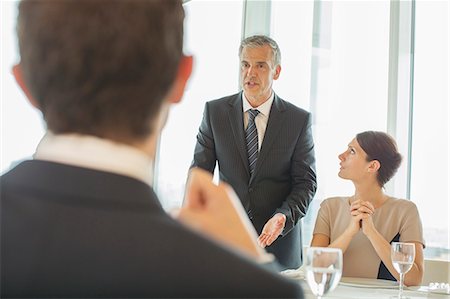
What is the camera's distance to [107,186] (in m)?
0.67

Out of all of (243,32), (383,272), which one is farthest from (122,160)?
(243,32)

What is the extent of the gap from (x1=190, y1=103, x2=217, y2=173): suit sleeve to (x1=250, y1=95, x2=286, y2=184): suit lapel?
0.85 ft

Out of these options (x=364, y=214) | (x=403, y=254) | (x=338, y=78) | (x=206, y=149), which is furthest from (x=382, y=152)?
(x=403, y=254)

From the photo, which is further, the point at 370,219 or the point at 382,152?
the point at 382,152

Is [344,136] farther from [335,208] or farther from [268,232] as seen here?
[268,232]

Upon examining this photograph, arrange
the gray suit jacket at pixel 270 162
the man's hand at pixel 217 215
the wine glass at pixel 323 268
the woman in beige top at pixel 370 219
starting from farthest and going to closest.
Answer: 1. the gray suit jacket at pixel 270 162
2. the woman in beige top at pixel 370 219
3. the wine glass at pixel 323 268
4. the man's hand at pixel 217 215

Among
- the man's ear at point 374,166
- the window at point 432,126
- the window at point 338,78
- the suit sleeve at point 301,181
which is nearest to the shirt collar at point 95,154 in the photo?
the suit sleeve at point 301,181

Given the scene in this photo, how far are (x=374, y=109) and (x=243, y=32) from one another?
4.55 ft

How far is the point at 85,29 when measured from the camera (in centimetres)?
66

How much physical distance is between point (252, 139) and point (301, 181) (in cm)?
34

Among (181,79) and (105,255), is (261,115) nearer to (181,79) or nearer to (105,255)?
(181,79)

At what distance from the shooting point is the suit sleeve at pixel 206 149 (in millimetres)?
3559

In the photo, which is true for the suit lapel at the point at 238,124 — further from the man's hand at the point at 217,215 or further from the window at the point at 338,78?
the man's hand at the point at 217,215

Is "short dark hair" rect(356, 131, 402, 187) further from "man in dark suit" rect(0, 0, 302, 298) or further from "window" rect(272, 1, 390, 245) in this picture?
"man in dark suit" rect(0, 0, 302, 298)
